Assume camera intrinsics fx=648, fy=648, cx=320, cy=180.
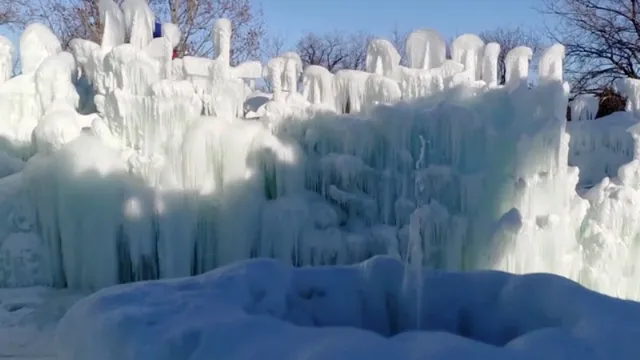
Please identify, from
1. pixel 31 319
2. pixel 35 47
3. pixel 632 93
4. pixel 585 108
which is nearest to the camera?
pixel 31 319

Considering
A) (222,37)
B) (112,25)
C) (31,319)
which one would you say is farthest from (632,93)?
(31,319)

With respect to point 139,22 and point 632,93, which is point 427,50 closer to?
point 632,93

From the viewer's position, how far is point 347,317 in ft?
11.3

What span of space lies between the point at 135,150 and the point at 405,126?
9.92 feet

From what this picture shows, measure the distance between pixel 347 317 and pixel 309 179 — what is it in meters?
4.09

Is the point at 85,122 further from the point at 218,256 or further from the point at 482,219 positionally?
the point at 482,219

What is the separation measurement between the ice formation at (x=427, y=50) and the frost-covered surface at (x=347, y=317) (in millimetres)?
5021

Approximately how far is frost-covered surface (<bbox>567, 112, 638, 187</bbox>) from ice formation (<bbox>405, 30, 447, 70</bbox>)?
7.62 ft

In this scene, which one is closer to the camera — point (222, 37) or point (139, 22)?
point (139, 22)

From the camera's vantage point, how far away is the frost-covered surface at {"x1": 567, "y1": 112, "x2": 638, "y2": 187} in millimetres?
8688

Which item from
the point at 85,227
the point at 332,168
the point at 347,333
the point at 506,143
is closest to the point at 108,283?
the point at 85,227

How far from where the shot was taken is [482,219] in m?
7.21

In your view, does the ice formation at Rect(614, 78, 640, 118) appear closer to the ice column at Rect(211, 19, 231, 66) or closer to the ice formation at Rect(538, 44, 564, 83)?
the ice formation at Rect(538, 44, 564, 83)

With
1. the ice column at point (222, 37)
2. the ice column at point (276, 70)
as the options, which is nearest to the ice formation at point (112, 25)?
the ice column at point (222, 37)
